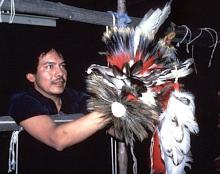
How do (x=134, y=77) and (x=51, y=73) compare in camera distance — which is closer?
(x=134, y=77)

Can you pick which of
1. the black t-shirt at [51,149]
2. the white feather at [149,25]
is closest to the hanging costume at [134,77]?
the white feather at [149,25]

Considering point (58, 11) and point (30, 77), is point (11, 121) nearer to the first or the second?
point (30, 77)

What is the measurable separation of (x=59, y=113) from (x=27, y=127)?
0.57 ft

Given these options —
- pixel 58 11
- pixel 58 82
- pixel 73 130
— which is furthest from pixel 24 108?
pixel 58 11

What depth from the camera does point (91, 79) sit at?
48.3 inches

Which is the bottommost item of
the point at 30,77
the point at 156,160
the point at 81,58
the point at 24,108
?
the point at 156,160

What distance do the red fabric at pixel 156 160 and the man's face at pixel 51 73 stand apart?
471 millimetres

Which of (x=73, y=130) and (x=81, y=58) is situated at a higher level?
(x=81, y=58)

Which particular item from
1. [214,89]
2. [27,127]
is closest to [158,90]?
[27,127]

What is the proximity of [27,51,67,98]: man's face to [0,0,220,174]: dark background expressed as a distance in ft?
0.18

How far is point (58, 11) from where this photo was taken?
1.11 m

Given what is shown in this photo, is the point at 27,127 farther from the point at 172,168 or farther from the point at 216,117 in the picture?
the point at 216,117

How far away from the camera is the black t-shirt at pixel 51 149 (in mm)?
1320

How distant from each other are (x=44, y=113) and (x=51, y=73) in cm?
15
